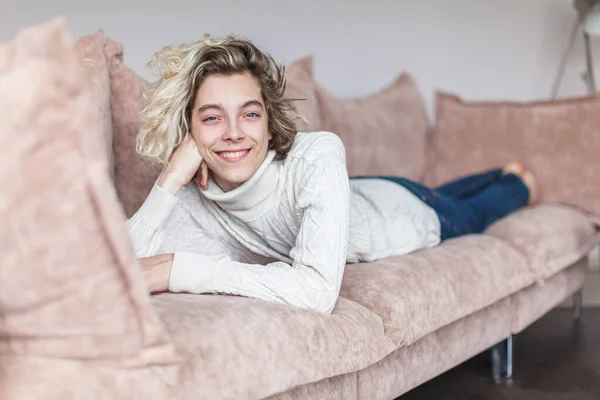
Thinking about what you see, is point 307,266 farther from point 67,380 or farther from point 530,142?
point 530,142

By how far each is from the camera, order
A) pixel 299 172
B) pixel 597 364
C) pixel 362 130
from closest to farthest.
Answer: pixel 299 172
pixel 597 364
pixel 362 130

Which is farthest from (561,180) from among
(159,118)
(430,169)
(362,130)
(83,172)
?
(83,172)

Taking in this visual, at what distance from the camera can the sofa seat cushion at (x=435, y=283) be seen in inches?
74.7

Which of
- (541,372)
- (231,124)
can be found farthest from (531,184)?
(231,124)

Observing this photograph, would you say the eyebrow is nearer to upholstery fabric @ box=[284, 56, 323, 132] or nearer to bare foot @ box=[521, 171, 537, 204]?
upholstery fabric @ box=[284, 56, 323, 132]

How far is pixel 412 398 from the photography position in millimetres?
2404

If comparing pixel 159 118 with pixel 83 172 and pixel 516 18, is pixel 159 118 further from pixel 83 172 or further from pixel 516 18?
pixel 516 18

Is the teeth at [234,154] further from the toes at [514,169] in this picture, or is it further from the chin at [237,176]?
the toes at [514,169]

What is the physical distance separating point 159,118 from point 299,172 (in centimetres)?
37

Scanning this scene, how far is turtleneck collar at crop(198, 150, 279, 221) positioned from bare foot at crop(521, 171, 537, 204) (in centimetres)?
177

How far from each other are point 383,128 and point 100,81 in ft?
5.17

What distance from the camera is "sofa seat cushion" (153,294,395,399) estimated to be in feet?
4.38

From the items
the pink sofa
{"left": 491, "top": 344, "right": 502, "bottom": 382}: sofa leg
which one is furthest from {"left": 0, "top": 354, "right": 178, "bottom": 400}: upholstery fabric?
{"left": 491, "top": 344, "right": 502, "bottom": 382}: sofa leg

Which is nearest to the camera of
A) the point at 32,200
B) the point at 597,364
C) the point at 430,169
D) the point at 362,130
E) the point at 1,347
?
the point at 32,200
